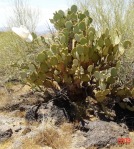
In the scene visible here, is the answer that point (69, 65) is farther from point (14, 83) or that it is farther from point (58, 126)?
point (14, 83)

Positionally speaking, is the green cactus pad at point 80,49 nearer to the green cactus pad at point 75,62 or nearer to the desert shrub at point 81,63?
the desert shrub at point 81,63

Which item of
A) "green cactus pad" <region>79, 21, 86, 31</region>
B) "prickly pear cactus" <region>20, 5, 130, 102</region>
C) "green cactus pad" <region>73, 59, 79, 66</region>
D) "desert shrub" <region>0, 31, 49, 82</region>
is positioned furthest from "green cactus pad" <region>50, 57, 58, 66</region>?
"desert shrub" <region>0, 31, 49, 82</region>

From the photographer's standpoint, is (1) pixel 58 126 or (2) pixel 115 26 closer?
(1) pixel 58 126

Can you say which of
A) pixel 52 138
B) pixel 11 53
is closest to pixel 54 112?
pixel 52 138

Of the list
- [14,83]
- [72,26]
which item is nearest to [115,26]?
[72,26]

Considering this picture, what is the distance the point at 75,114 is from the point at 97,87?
2.17 ft

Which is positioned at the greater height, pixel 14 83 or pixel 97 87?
pixel 14 83

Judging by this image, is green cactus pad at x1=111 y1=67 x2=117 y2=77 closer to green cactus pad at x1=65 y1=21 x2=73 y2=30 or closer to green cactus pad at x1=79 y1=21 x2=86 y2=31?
green cactus pad at x1=79 y1=21 x2=86 y2=31

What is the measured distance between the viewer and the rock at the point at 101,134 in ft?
16.6

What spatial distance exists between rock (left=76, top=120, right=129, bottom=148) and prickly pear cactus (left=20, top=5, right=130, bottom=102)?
0.55 metres

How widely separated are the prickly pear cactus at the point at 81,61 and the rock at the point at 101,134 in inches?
21.7

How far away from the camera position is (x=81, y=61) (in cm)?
583

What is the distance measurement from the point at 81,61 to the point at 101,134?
1.37 meters

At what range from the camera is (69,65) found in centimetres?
600
